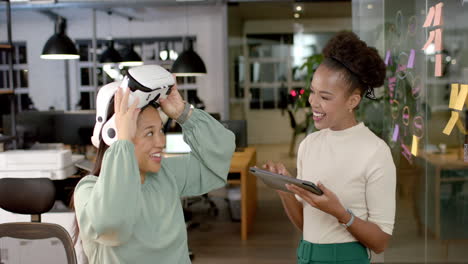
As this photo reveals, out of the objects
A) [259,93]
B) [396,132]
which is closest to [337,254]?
[396,132]

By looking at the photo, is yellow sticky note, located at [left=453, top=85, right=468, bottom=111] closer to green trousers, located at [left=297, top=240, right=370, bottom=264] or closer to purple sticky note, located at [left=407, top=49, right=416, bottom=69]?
purple sticky note, located at [left=407, top=49, right=416, bottom=69]

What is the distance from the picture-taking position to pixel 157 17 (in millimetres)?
10383

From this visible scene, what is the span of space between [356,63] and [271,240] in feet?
12.7

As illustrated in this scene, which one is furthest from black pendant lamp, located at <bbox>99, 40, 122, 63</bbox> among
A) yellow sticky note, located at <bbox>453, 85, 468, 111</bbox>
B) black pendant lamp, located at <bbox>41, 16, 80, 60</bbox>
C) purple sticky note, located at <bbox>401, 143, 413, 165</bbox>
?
yellow sticky note, located at <bbox>453, 85, 468, 111</bbox>

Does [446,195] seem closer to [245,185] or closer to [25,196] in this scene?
[25,196]

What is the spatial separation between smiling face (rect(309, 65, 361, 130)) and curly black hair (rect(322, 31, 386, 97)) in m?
0.02

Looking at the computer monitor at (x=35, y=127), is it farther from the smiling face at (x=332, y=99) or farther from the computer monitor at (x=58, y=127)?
the smiling face at (x=332, y=99)

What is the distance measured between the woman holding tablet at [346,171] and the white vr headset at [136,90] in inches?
22.0

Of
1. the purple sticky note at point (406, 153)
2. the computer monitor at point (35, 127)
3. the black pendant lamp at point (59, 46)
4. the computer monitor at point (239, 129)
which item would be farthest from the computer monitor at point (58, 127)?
the purple sticky note at point (406, 153)

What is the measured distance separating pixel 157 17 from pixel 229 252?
6.58m

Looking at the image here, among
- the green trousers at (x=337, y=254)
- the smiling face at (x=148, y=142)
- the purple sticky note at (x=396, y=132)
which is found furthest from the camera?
the purple sticky note at (x=396, y=132)

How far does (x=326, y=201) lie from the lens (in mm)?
1644

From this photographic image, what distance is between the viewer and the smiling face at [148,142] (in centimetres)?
149

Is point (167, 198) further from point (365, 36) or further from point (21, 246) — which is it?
point (365, 36)
